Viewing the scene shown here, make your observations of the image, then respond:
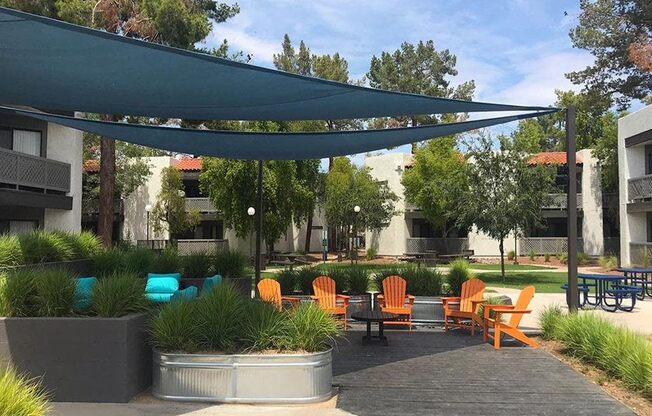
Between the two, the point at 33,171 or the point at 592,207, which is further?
the point at 592,207

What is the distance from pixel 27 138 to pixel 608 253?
33035 millimetres

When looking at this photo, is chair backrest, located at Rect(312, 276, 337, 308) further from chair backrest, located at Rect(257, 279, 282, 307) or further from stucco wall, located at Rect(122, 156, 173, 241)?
stucco wall, located at Rect(122, 156, 173, 241)

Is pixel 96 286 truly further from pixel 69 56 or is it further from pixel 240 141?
pixel 240 141

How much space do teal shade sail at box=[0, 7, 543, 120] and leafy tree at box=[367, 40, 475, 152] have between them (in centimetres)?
3801

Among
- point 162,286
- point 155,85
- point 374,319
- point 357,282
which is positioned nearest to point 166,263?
point 162,286

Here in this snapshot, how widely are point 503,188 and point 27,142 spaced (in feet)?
53.4

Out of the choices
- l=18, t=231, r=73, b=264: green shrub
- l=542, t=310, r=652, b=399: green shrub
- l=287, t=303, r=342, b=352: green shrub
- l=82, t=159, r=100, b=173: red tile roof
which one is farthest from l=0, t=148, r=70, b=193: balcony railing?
l=82, t=159, r=100, b=173: red tile roof

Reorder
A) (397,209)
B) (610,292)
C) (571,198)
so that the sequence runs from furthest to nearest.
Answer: (397,209), (610,292), (571,198)

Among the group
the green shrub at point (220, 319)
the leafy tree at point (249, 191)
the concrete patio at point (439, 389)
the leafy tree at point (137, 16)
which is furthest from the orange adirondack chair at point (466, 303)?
the leafy tree at point (249, 191)

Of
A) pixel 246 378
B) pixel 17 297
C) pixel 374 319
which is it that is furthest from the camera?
pixel 374 319

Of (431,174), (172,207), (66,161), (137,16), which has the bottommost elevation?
(172,207)

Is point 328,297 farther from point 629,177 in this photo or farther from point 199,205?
point 199,205

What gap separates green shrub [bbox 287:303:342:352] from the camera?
5551mm

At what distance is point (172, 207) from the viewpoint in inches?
1286
